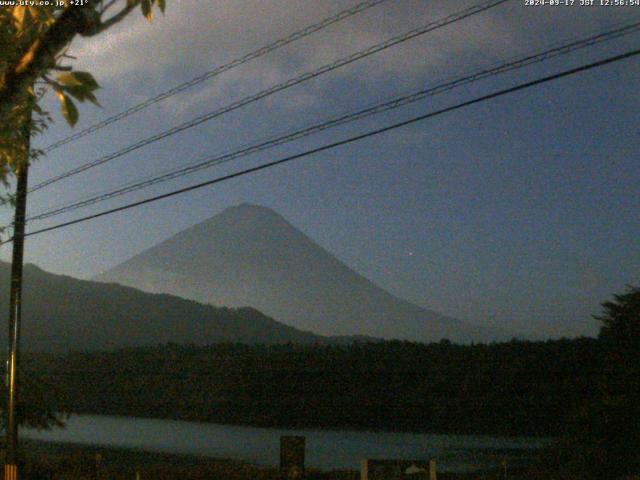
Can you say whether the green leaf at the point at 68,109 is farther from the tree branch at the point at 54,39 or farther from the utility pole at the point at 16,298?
the utility pole at the point at 16,298

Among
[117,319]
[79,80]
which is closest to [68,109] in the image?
[79,80]

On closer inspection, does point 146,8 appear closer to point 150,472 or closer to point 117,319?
point 150,472

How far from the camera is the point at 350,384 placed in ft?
181

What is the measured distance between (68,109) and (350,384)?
50.1 metres

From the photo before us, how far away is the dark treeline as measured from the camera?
46.2 metres

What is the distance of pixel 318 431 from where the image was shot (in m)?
45.8

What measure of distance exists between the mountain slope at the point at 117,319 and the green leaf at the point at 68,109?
140 meters

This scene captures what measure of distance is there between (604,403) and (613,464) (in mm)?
1006

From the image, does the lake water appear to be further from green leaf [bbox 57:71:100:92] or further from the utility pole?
green leaf [bbox 57:71:100:92]

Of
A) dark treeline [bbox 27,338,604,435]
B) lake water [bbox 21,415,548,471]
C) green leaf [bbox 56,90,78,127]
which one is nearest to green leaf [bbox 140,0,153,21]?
green leaf [bbox 56,90,78,127]

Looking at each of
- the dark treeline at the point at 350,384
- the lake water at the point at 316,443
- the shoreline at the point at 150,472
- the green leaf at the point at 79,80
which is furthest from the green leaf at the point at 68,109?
the dark treeline at the point at 350,384

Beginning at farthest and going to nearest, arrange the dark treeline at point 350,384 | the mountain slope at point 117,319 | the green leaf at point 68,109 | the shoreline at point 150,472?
the mountain slope at point 117,319, the dark treeline at point 350,384, the shoreline at point 150,472, the green leaf at point 68,109

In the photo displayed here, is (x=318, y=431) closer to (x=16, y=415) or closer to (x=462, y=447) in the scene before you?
(x=462, y=447)

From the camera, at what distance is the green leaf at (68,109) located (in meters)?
6.32
